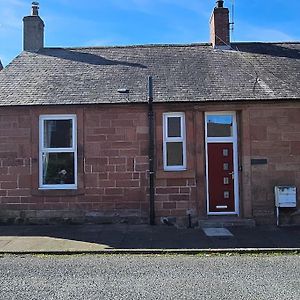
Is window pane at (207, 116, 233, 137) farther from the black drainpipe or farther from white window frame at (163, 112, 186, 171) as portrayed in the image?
the black drainpipe

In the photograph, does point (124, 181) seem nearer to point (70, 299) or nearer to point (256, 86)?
point (256, 86)

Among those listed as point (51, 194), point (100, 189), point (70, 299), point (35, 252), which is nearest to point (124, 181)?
point (100, 189)

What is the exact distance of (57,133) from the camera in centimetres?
1159

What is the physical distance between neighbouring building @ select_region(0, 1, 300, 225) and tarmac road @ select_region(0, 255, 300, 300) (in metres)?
→ 3.54

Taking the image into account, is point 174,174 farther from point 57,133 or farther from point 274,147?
point 57,133

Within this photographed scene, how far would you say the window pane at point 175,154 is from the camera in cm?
1156

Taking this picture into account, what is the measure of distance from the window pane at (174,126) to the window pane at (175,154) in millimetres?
311

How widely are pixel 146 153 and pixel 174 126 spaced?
1124 millimetres

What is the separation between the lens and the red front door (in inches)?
459

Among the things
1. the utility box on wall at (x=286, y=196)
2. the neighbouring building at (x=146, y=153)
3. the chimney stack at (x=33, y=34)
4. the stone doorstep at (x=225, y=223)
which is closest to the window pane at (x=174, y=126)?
the neighbouring building at (x=146, y=153)

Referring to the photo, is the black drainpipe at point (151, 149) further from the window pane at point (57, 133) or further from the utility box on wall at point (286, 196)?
the utility box on wall at point (286, 196)

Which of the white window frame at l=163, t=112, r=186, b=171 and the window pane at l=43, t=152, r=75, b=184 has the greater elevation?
the white window frame at l=163, t=112, r=186, b=171

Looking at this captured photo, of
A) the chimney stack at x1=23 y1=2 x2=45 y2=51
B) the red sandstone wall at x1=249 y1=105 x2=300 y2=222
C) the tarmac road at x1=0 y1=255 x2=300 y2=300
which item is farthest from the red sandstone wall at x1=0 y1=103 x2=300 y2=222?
the chimney stack at x1=23 y1=2 x2=45 y2=51

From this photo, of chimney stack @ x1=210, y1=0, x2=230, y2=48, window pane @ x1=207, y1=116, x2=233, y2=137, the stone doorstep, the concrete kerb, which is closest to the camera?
the concrete kerb
